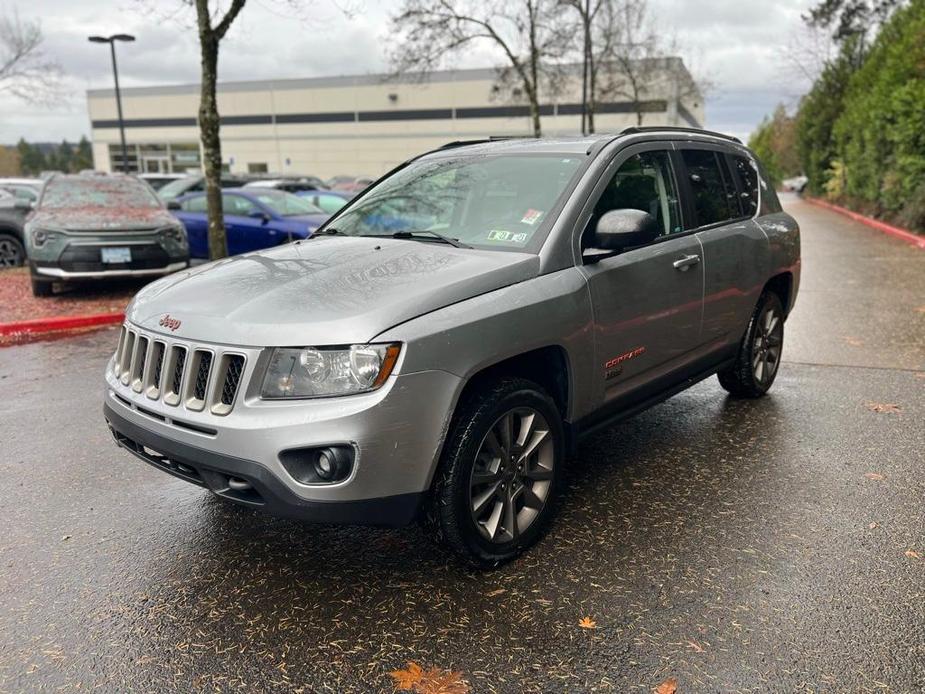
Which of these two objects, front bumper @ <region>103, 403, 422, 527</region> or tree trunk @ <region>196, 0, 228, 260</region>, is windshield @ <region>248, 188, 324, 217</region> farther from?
front bumper @ <region>103, 403, 422, 527</region>

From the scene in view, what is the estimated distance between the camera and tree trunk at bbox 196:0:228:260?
34.1 feet

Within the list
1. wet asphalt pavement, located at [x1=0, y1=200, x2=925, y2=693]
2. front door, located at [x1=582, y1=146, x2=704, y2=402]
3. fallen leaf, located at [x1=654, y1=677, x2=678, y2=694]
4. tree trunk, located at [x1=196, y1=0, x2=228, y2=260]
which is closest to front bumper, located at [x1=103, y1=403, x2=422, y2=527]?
wet asphalt pavement, located at [x1=0, y1=200, x2=925, y2=693]

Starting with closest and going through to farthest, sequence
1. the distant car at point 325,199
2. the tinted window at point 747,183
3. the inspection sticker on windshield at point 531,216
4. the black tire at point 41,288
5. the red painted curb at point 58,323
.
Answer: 1. the inspection sticker on windshield at point 531,216
2. the tinted window at point 747,183
3. the red painted curb at point 58,323
4. the black tire at point 41,288
5. the distant car at point 325,199

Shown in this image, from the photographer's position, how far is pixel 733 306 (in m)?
4.81

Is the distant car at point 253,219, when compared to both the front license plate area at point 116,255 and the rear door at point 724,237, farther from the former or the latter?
the rear door at point 724,237

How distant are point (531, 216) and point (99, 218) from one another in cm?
817

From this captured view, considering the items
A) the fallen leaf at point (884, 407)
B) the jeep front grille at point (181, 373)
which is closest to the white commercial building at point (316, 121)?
the fallen leaf at point (884, 407)

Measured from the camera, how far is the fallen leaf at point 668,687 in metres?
2.45

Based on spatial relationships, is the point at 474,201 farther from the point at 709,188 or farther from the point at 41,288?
the point at 41,288

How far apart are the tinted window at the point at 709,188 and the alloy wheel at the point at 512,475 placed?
1.97 metres

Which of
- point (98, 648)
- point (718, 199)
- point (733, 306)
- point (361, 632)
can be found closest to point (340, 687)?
point (361, 632)

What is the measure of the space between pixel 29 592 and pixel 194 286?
4.75 feet

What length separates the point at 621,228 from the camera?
349cm

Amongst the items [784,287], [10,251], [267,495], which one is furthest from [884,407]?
[10,251]
